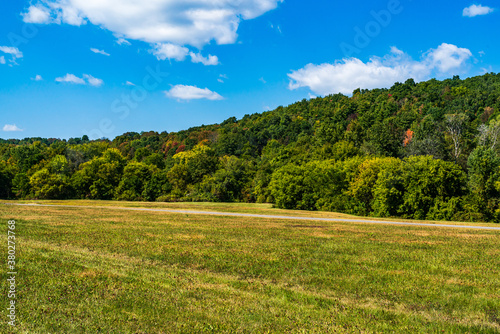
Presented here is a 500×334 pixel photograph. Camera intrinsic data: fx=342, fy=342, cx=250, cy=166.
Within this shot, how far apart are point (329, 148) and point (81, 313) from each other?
227ft

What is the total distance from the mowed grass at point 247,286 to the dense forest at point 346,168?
3209 cm

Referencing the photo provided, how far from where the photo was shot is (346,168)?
5262 centimetres

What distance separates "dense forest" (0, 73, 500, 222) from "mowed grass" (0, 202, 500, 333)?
32.1 metres

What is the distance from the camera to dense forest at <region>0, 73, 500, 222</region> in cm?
4462

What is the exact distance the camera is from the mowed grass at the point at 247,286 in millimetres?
6500

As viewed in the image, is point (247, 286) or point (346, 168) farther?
point (346, 168)

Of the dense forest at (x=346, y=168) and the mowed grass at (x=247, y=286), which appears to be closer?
the mowed grass at (x=247, y=286)

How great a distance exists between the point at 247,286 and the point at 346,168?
46397mm

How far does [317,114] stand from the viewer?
500 feet

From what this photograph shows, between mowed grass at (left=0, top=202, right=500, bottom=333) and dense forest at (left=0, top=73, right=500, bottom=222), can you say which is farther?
dense forest at (left=0, top=73, right=500, bottom=222)

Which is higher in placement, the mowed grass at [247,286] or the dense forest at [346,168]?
the dense forest at [346,168]

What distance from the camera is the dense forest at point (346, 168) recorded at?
44.6 m

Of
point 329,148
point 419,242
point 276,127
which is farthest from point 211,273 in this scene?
point 276,127

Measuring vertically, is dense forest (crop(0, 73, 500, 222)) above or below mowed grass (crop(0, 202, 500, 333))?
above
